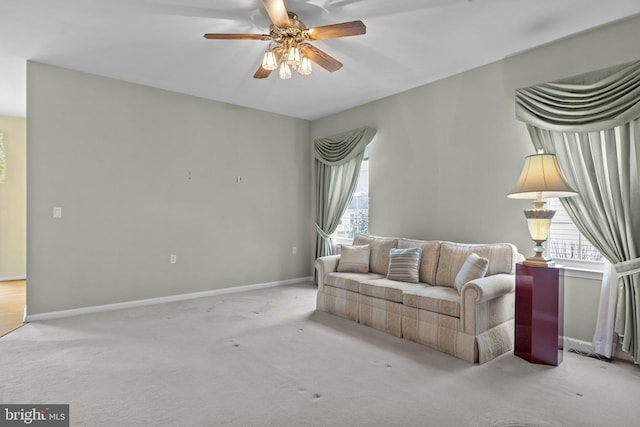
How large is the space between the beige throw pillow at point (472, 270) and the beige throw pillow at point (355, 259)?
1.29 meters

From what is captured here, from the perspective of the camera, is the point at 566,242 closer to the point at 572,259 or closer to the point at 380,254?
the point at 572,259

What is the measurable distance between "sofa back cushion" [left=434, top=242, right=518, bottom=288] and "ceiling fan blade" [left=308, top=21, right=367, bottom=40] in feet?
7.49

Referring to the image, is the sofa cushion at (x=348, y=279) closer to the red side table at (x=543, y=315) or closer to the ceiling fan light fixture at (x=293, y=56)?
the red side table at (x=543, y=315)

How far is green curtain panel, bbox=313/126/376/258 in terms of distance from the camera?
5.25 meters

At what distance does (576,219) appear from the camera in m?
3.11

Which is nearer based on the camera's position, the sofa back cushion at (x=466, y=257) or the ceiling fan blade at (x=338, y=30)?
the ceiling fan blade at (x=338, y=30)

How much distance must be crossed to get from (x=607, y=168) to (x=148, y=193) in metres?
4.94

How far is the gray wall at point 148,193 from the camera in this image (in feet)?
13.0

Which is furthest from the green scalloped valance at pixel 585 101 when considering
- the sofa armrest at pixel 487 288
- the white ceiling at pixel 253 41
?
the sofa armrest at pixel 487 288

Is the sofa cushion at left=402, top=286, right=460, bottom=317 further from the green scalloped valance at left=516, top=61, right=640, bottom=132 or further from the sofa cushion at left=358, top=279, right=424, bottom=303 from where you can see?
the green scalloped valance at left=516, top=61, right=640, bottom=132

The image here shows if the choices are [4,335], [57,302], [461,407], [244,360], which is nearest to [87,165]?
[57,302]

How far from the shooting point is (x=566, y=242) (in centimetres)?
A: 333

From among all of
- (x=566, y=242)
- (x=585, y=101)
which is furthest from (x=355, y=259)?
(x=585, y=101)


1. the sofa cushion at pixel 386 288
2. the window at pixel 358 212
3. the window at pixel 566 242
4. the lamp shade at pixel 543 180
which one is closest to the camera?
the lamp shade at pixel 543 180
